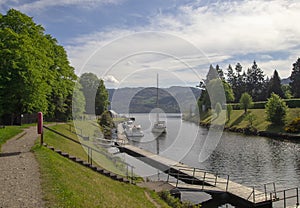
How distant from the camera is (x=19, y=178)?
40.2 feet

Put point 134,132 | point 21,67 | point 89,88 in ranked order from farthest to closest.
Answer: point 134,132 → point 89,88 → point 21,67

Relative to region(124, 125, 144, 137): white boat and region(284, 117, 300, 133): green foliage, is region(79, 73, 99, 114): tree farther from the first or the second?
region(284, 117, 300, 133): green foliage

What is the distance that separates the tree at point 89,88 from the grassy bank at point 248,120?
19.4 metres

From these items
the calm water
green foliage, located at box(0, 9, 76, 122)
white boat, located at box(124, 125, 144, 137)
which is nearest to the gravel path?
the calm water

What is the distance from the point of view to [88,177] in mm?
14930

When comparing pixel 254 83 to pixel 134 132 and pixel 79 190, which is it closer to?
pixel 134 132

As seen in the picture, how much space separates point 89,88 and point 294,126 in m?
37.3

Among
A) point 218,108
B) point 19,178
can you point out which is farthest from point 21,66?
point 218,108

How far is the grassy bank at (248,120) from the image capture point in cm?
5986

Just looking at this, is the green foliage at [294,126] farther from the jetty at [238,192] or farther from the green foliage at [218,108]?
the jetty at [238,192]

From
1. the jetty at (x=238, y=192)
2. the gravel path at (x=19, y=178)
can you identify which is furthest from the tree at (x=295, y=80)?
Result: the gravel path at (x=19, y=178)

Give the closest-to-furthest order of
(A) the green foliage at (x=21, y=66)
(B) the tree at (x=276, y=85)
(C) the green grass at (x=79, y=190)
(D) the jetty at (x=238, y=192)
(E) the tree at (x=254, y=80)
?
(C) the green grass at (x=79, y=190) → (D) the jetty at (x=238, y=192) → (A) the green foliage at (x=21, y=66) → (B) the tree at (x=276, y=85) → (E) the tree at (x=254, y=80)

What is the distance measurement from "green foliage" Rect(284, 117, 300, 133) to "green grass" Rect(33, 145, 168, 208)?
146 feet

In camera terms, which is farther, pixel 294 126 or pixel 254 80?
pixel 254 80
